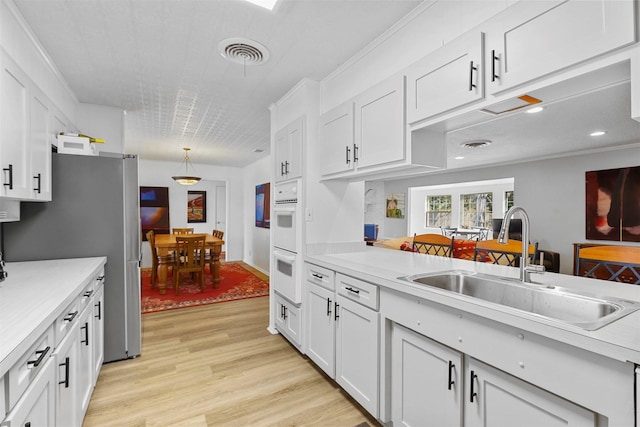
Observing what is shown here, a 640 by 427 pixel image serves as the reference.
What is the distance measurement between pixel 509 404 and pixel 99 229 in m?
2.96

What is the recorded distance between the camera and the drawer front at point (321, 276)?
223 centimetres

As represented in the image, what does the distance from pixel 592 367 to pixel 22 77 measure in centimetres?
300

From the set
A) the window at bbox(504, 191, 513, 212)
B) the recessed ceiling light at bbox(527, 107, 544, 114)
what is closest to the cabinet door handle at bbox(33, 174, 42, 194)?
the recessed ceiling light at bbox(527, 107, 544, 114)

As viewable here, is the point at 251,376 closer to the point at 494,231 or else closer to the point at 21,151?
the point at 21,151

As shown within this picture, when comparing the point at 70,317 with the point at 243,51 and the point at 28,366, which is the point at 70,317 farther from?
the point at 243,51

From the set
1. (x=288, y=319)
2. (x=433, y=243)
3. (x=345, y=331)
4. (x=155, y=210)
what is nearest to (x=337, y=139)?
(x=345, y=331)

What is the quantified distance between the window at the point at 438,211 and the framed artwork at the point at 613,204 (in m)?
2.28

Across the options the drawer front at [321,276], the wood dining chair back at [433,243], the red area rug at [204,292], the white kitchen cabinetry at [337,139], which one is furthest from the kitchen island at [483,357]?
the red area rug at [204,292]

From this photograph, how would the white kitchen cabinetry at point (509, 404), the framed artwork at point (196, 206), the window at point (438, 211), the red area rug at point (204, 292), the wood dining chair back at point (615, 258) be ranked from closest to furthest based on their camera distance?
the white kitchen cabinetry at point (509, 404) → the wood dining chair back at point (615, 258) → the red area rug at point (204, 292) → the window at point (438, 211) → the framed artwork at point (196, 206)

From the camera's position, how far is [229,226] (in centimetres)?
767

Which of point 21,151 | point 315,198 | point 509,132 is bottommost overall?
point 315,198

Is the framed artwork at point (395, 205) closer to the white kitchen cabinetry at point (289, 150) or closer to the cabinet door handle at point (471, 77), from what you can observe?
the white kitchen cabinetry at point (289, 150)

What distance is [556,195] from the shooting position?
4648 millimetres

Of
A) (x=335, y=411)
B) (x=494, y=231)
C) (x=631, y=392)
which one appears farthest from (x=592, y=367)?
(x=494, y=231)
